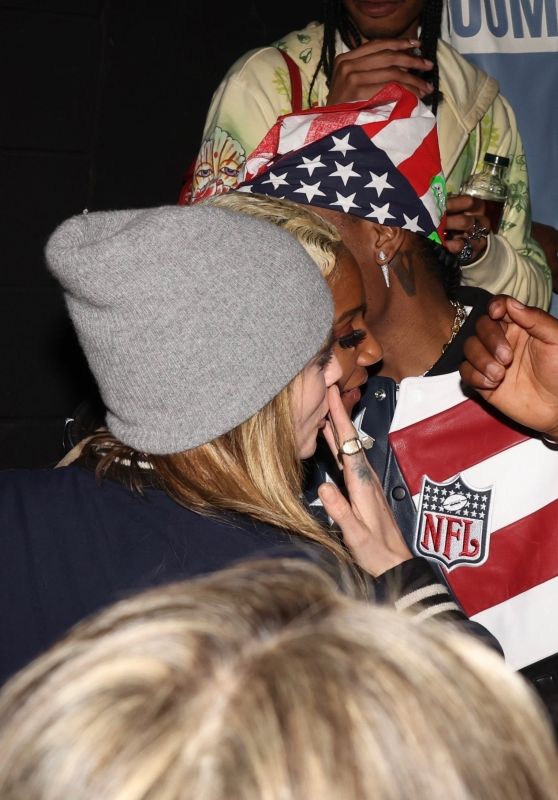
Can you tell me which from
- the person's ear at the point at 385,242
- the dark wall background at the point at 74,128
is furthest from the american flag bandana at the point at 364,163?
the dark wall background at the point at 74,128

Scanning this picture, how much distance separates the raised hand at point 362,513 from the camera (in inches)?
62.4

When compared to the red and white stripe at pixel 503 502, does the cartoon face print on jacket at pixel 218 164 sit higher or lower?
higher

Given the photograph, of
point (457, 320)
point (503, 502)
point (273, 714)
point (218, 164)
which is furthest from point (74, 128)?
point (273, 714)

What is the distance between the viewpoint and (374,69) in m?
2.20

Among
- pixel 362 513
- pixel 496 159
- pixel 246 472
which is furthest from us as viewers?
pixel 496 159

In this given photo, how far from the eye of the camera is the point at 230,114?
7.60 feet

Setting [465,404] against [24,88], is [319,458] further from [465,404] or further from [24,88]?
[24,88]

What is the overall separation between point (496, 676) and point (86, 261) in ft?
2.91

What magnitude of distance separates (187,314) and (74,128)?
1.78 m

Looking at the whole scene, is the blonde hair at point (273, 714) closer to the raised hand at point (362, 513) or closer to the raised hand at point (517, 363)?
the raised hand at point (362, 513)

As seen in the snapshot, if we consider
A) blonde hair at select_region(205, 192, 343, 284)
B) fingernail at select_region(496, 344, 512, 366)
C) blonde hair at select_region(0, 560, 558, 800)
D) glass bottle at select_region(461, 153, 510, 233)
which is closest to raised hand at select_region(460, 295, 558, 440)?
fingernail at select_region(496, 344, 512, 366)

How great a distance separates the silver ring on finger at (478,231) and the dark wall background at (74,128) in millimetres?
1114

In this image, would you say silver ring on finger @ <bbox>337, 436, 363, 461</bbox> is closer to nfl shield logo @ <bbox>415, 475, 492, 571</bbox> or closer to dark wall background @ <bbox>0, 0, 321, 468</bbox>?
nfl shield logo @ <bbox>415, 475, 492, 571</bbox>

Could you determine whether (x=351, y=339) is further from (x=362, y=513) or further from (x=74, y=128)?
(x=74, y=128)
